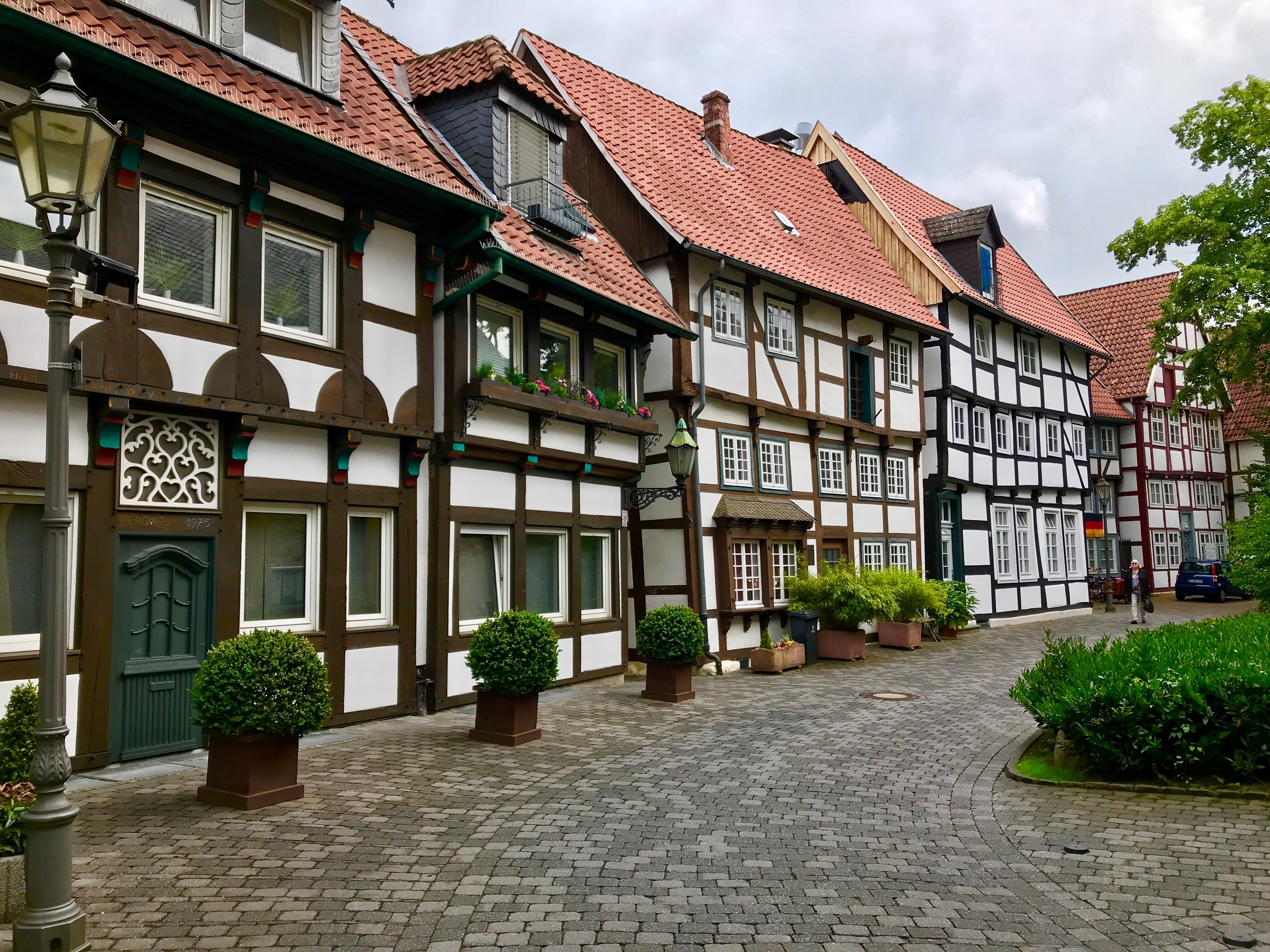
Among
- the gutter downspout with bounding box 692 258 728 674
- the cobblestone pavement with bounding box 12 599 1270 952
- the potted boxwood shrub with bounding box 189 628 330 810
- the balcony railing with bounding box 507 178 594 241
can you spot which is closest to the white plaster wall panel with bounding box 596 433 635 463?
the gutter downspout with bounding box 692 258 728 674

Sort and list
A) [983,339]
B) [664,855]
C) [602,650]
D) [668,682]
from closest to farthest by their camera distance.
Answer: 1. [664,855]
2. [668,682]
3. [602,650]
4. [983,339]

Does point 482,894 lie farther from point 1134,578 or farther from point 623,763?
point 1134,578

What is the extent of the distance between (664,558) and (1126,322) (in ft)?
96.1

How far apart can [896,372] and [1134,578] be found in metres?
9.00

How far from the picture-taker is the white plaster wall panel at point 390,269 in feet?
36.8

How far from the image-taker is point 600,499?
49.3 ft

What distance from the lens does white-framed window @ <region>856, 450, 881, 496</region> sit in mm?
21078

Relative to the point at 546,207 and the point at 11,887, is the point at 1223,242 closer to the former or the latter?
the point at 546,207

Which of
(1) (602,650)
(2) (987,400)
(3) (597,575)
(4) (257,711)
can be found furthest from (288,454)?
(2) (987,400)

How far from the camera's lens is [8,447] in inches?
308

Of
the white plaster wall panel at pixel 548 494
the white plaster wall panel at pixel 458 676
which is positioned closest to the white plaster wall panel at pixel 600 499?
the white plaster wall panel at pixel 548 494

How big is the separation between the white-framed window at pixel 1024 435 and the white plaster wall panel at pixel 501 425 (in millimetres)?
18158

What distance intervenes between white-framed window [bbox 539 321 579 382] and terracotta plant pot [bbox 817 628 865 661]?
6.97 m

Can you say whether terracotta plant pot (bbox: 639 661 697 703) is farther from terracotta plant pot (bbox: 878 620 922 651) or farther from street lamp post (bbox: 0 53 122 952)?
street lamp post (bbox: 0 53 122 952)
